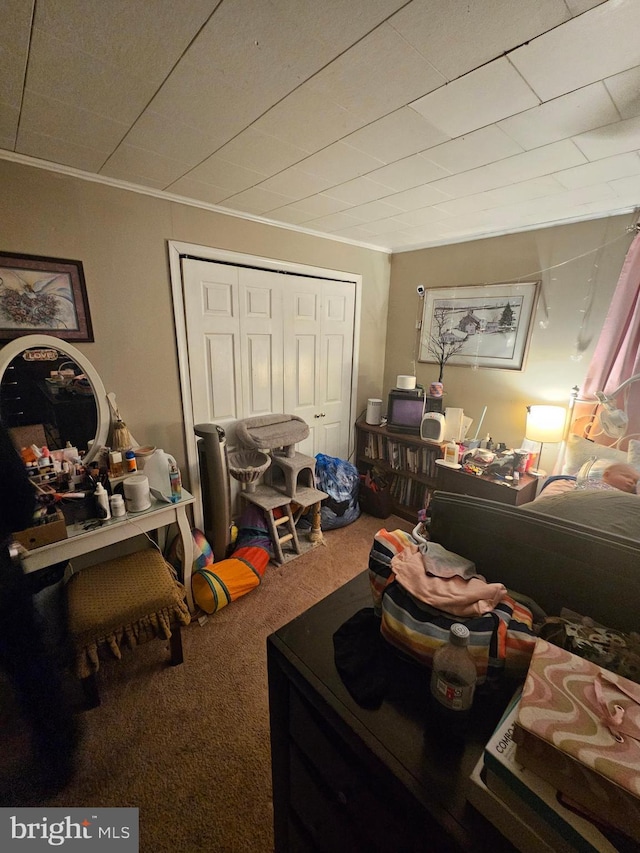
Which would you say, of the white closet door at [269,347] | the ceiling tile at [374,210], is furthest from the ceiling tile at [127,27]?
the ceiling tile at [374,210]

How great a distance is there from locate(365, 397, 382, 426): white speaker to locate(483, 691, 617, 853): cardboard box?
2728mm

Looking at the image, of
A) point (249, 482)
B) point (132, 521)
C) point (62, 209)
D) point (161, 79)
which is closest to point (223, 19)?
point (161, 79)

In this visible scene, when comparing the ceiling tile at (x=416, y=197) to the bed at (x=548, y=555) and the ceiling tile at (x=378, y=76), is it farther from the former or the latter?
the bed at (x=548, y=555)

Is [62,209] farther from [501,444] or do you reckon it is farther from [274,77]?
[501,444]

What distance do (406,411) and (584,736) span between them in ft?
8.38

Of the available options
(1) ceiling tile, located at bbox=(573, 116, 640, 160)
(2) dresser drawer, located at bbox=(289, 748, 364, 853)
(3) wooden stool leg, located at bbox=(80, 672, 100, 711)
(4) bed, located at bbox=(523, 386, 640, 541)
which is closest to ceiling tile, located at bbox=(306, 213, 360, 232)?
(1) ceiling tile, located at bbox=(573, 116, 640, 160)

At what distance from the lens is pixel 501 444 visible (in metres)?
2.57

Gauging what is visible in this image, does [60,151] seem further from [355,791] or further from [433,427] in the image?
[433,427]

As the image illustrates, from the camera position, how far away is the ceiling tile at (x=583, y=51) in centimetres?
80

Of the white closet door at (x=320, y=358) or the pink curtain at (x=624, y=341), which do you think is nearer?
the pink curtain at (x=624, y=341)

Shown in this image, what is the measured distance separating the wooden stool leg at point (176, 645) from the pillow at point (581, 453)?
7.93ft

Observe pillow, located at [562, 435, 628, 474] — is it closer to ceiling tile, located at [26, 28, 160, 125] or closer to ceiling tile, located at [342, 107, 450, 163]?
ceiling tile, located at [342, 107, 450, 163]

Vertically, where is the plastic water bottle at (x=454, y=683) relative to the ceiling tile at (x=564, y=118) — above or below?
below

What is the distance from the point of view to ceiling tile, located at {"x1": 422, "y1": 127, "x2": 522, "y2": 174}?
50.8 inches
